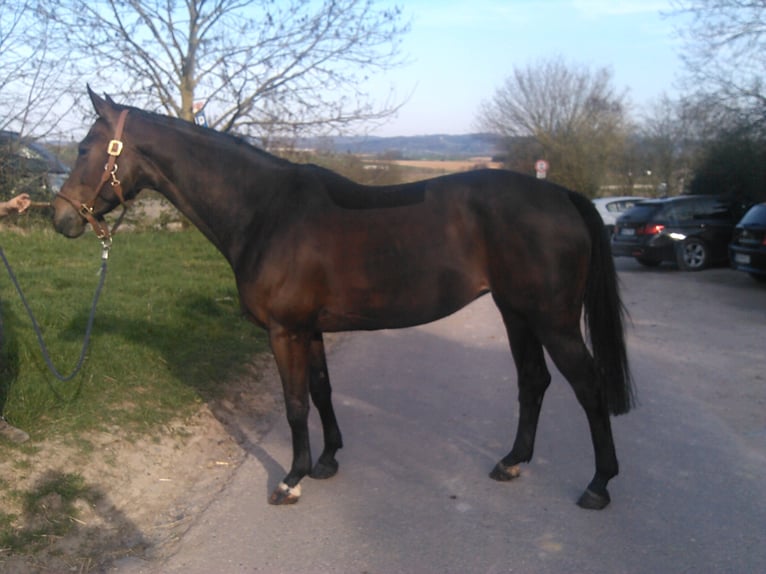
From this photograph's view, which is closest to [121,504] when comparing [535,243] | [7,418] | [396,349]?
[7,418]

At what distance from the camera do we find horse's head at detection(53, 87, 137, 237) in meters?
4.46

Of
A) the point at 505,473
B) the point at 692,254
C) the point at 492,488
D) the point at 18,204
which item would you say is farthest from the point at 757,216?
the point at 18,204

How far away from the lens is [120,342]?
23.0 feet

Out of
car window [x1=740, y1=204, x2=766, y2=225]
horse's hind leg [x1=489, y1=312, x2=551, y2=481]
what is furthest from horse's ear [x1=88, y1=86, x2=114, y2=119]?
car window [x1=740, y1=204, x2=766, y2=225]

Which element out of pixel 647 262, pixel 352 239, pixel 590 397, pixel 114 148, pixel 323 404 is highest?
pixel 114 148

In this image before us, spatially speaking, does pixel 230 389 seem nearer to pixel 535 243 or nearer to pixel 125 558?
pixel 125 558

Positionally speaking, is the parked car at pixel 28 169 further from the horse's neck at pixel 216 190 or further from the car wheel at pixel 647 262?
the car wheel at pixel 647 262

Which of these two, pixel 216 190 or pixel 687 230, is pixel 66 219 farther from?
pixel 687 230

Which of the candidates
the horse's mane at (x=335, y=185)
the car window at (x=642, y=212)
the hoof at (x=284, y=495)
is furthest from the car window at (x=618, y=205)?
the hoof at (x=284, y=495)

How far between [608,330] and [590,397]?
0.51 meters

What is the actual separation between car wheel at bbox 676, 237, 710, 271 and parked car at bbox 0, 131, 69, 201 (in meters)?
12.9

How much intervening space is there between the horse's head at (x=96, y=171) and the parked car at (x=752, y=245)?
11.9 metres

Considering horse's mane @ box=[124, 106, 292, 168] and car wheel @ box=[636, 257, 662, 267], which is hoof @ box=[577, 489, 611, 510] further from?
car wheel @ box=[636, 257, 662, 267]

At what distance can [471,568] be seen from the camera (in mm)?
3670
